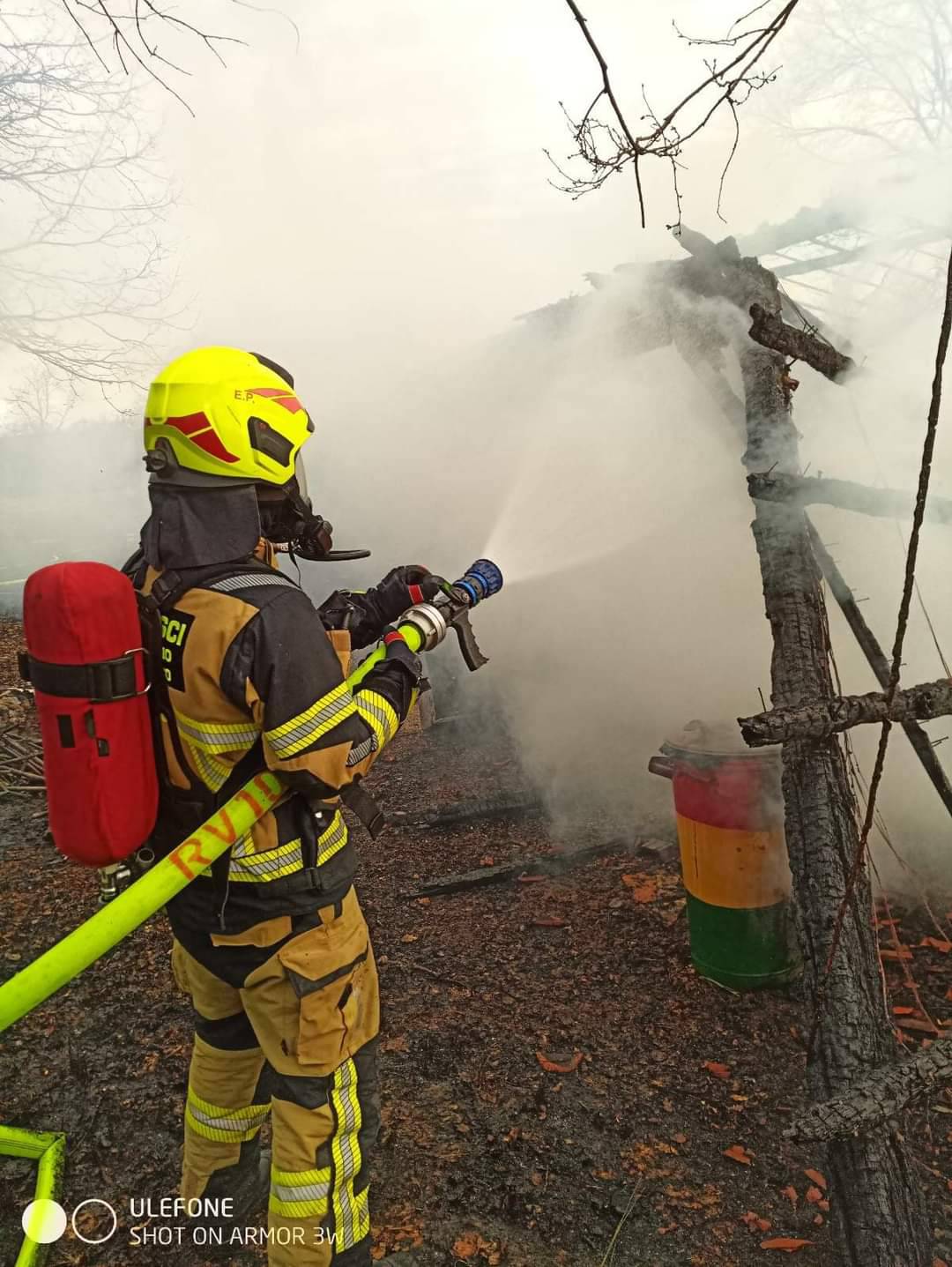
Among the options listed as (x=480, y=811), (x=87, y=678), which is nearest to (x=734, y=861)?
(x=480, y=811)

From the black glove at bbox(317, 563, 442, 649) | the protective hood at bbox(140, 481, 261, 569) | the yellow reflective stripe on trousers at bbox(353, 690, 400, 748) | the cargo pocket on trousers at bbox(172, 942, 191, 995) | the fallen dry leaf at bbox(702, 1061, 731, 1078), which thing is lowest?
the fallen dry leaf at bbox(702, 1061, 731, 1078)

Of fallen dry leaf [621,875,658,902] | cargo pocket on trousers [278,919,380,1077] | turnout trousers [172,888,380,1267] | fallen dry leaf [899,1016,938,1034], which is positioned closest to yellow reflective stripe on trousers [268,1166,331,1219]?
turnout trousers [172,888,380,1267]

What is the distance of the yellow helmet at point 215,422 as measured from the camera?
77.9 inches

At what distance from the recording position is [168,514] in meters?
2.01

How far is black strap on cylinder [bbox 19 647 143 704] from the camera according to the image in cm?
177

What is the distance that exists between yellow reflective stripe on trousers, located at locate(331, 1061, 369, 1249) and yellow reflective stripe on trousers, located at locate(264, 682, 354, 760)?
915mm

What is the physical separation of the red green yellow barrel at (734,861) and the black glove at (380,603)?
144 centimetres

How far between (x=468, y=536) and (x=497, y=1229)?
6.67m

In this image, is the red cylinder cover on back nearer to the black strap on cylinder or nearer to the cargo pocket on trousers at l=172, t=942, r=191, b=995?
the black strap on cylinder

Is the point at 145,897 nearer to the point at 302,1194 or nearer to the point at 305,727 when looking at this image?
the point at 305,727

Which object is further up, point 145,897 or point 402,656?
point 402,656

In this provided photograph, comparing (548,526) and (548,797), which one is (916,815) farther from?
(548,526)

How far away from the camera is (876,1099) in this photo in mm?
1860

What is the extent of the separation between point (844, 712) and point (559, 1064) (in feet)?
6.27
